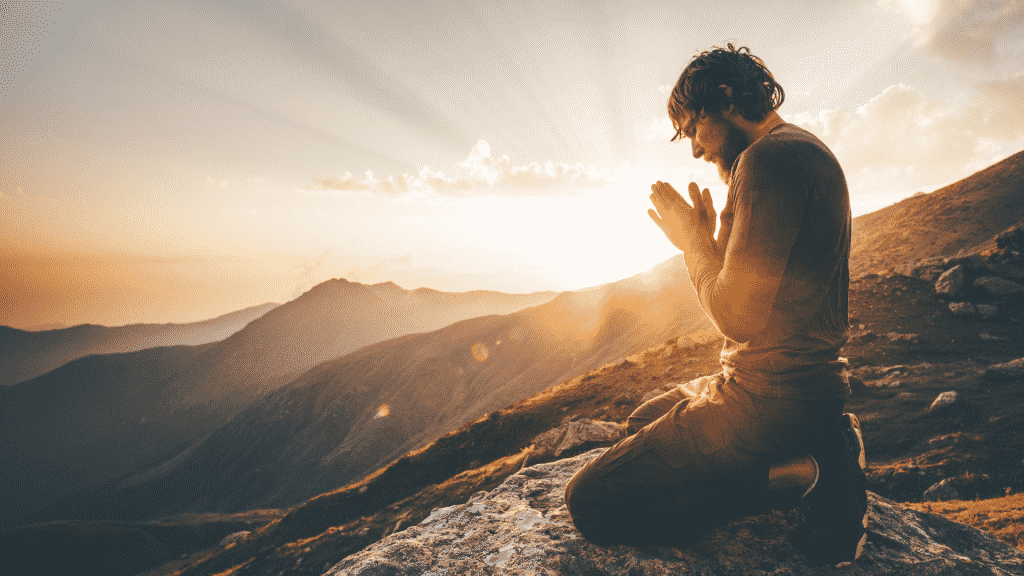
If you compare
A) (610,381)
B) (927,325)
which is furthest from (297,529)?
(927,325)

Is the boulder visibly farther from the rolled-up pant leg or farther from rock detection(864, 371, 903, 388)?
the rolled-up pant leg

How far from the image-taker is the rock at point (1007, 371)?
37.9ft

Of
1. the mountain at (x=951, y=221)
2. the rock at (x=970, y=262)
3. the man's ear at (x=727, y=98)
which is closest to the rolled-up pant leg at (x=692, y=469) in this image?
the man's ear at (x=727, y=98)

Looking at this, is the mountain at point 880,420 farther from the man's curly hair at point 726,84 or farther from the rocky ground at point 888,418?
the man's curly hair at point 726,84

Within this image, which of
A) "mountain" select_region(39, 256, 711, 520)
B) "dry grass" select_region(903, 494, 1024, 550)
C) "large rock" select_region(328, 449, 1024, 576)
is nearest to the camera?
"large rock" select_region(328, 449, 1024, 576)

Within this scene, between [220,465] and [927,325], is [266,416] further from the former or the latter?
[927,325]

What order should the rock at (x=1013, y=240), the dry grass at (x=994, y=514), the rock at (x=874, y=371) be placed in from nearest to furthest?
1. the dry grass at (x=994, y=514)
2. the rock at (x=874, y=371)
3. the rock at (x=1013, y=240)

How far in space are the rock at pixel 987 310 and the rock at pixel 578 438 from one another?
16.3 metres

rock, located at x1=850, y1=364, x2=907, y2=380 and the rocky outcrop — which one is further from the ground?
the rocky outcrop

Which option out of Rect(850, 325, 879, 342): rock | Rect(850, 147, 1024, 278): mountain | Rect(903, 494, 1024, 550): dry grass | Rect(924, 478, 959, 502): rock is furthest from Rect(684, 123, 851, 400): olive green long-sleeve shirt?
Rect(850, 147, 1024, 278): mountain

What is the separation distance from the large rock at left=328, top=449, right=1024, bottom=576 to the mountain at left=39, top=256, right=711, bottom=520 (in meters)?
58.8

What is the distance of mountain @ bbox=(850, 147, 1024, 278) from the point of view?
Answer: 3462cm

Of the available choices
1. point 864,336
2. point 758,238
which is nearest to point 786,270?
point 758,238

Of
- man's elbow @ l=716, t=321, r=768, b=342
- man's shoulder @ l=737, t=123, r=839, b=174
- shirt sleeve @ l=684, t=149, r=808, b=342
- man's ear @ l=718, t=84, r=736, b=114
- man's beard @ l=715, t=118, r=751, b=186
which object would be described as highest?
man's ear @ l=718, t=84, r=736, b=114
